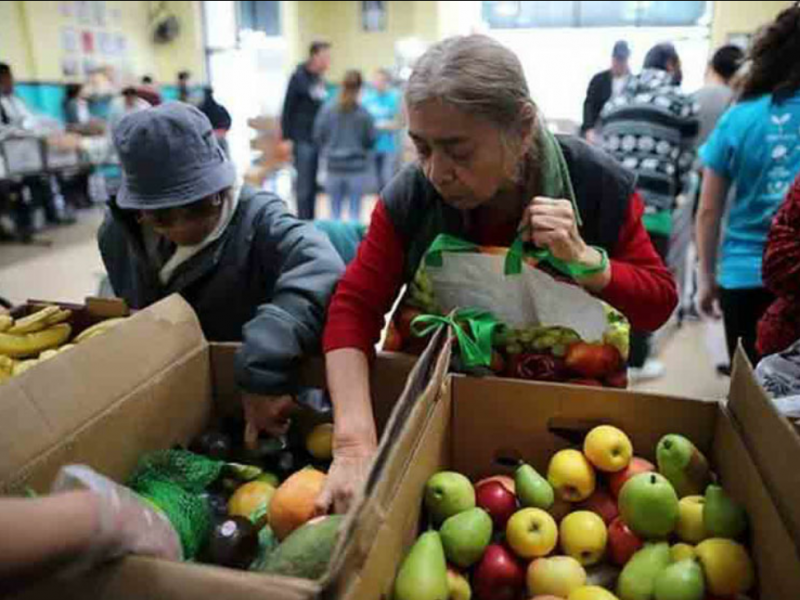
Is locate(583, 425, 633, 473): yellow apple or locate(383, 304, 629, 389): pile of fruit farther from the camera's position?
locate(383, 304, 629, 389): pile of fruit

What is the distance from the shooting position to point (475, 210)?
1.15m

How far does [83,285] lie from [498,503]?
458 centimetres

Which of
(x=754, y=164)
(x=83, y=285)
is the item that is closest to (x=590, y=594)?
(x=754, y=164)

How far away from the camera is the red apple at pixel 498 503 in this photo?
96 cm

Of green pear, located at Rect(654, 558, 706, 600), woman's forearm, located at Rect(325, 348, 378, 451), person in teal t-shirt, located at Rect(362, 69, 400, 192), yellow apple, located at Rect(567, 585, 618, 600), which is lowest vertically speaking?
person in teal t-shirt, located at Rect(362, 69, 400, 192)

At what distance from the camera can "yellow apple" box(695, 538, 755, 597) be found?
0.81 metres

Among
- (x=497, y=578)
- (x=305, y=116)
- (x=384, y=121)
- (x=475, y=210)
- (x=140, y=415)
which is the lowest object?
(x=384, y=121)

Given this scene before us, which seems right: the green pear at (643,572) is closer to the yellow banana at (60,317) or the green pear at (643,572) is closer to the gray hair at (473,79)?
the gray hair at (473,79)

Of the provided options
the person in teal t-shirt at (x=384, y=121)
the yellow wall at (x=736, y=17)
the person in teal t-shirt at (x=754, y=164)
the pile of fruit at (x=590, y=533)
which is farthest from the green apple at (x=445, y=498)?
the yellow wall at (x=736, y=17)

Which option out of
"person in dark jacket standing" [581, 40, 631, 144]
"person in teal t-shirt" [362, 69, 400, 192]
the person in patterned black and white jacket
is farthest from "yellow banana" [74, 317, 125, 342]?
"person in teal t-shirt" [362, 69, 400, 192]

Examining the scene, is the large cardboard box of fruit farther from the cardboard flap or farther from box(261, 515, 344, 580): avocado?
the cardboard flap

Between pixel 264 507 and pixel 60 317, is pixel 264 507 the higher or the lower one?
the lower one

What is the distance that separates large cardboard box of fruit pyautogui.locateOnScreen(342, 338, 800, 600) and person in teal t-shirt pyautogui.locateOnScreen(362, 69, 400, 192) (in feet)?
22.9

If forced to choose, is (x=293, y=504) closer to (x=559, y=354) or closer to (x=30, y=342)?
(x=559, y=354)
